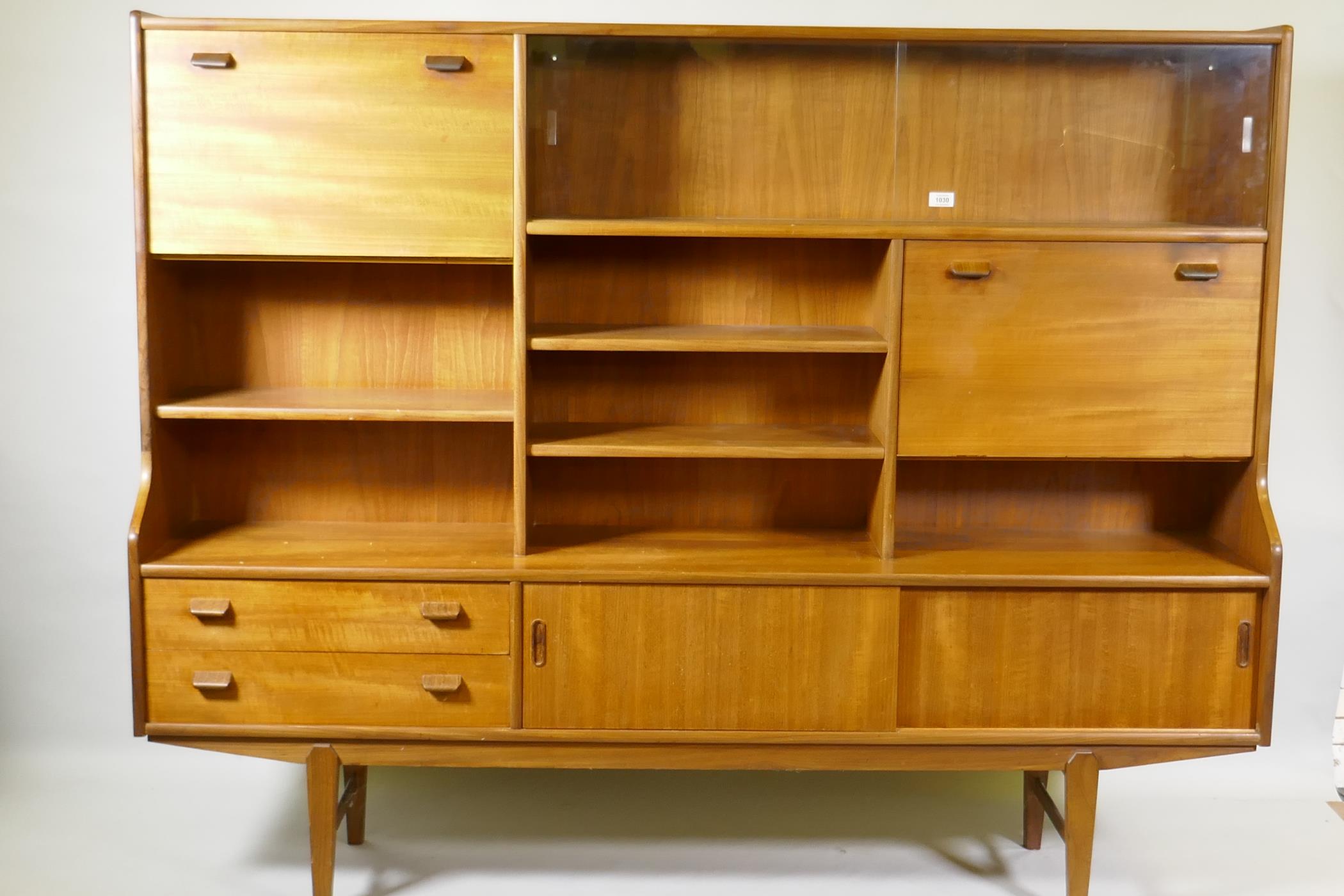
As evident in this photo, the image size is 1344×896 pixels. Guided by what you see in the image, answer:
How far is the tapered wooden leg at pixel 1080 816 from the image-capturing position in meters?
2.73

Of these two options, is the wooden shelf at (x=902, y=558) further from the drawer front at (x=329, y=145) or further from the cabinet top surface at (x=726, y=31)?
the cabinet top surface at (x=726, y=31)

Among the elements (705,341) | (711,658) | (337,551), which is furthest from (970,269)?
(337,551)

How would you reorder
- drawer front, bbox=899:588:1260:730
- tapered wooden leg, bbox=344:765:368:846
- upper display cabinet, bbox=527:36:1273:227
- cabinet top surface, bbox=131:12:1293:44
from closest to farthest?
1. cabinet top surface, bbox=131:12:1293:44
2. drawer front, bbox=899:588:1260:730
3. upper display cabinet, bbox=527:36:1273:227
4. tapered wooden leg, bbox=344:765:368:846

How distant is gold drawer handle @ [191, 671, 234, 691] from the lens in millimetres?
2678

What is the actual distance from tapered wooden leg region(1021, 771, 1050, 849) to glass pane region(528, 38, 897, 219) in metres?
1.47

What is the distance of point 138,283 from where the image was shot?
2.69 m

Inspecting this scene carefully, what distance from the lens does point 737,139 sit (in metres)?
3.00

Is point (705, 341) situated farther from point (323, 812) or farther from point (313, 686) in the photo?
point (323, 812)

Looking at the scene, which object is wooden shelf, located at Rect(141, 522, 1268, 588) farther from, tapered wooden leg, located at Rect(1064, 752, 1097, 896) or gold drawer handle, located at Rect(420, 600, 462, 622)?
tapered wooden leg, located at Rect(1064, 752, 1097, 896)

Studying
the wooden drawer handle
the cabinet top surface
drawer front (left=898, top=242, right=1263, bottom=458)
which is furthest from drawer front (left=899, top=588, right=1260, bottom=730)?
the cabinet top surface

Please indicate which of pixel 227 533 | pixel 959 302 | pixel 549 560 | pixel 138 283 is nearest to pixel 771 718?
pixel 549 560

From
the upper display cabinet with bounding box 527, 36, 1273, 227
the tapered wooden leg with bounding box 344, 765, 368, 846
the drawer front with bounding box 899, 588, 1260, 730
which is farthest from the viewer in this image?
the tapered wooden leg with bounding box 344, 765, 368, 846

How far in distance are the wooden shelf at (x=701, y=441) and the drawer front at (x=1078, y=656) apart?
0.38m

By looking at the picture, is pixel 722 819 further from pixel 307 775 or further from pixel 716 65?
pixel 716 65
